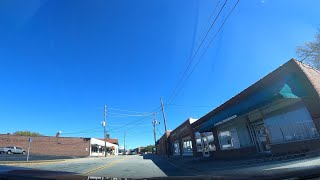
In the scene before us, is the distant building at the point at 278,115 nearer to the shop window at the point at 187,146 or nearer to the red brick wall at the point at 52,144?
the shop window at the point at 187,146

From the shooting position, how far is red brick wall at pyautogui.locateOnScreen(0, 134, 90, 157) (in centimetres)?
5038

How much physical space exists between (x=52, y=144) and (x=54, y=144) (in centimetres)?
47

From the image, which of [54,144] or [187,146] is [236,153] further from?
[54,144]

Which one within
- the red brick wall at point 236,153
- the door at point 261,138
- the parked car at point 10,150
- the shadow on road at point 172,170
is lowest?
the shadow on road at point 172,170

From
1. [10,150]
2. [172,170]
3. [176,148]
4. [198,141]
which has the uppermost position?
[10,150]

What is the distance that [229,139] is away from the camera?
18609 millimetres

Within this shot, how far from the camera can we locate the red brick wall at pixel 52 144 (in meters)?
50.4

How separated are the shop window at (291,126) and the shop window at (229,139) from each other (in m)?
4.74

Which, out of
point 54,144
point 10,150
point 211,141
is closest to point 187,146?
point 211,141

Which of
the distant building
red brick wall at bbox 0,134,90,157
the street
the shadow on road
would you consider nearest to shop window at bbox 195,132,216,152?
the distant building

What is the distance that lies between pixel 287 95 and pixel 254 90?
448 cm

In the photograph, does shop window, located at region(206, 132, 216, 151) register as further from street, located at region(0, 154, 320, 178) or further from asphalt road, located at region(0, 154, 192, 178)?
street, located at region(0, 154, 320, 178)

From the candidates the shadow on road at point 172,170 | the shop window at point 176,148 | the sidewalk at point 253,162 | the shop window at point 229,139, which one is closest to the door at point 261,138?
the shop window at point 229,139

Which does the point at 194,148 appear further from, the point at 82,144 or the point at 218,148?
the point at 82,144
